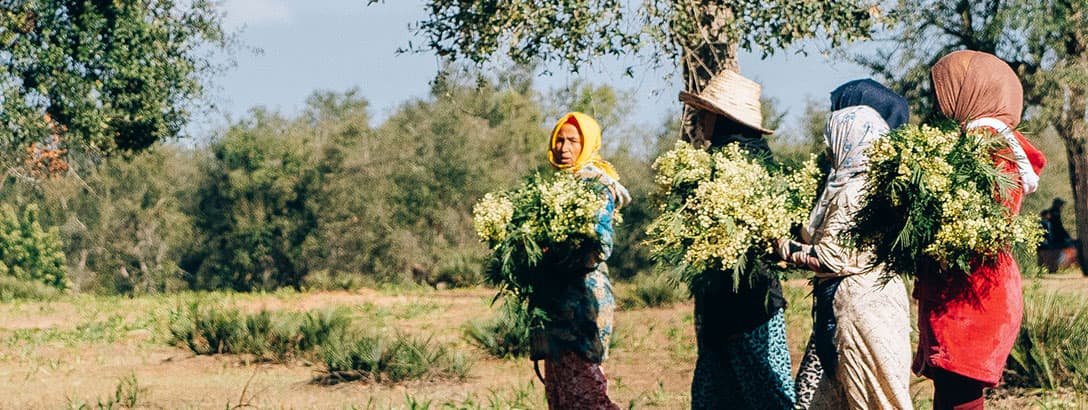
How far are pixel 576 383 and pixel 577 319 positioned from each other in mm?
310

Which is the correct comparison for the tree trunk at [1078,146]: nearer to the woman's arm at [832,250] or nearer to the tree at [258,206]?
the woman's arm at [832,250]

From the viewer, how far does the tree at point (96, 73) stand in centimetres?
1708

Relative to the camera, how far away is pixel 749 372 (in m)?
5.49

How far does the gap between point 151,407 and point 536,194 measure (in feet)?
13.7

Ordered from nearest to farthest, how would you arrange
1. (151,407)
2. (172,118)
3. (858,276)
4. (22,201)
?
1. (858,276)
2. (151,407)
3. (172,118)
4. (22,201)

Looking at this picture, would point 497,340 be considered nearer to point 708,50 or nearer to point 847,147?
point 708,50

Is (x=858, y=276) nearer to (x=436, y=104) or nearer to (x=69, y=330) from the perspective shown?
(x=69, y=330)

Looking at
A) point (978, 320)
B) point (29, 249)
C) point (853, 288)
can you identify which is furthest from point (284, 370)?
point (29, 249)

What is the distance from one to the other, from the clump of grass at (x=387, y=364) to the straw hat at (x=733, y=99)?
14.9ft

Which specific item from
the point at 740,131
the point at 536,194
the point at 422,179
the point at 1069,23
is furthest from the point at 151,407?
the point at 422,179

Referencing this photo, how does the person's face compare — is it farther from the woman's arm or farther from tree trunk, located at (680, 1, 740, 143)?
tree trunk, located at (680, 1, 740, 143)

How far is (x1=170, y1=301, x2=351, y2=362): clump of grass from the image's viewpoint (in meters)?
11.5

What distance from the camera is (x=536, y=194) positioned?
5492 millimetres

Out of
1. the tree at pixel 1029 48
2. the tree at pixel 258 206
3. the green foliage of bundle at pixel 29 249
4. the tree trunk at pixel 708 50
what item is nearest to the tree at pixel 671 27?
the tree trunk at pixel 708 50
